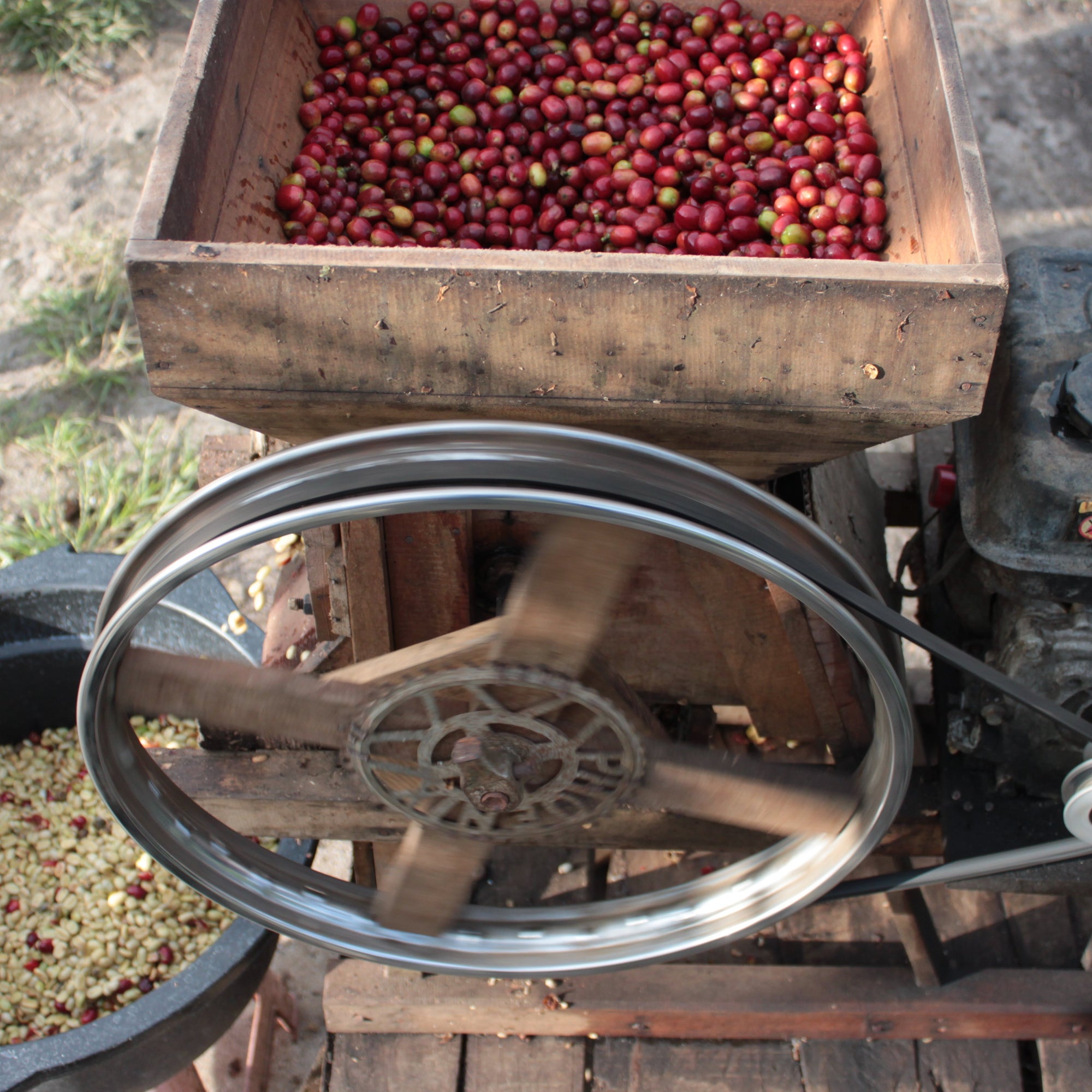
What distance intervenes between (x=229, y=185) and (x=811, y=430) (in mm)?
995

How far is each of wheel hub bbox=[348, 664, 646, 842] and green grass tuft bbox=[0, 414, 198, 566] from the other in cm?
213

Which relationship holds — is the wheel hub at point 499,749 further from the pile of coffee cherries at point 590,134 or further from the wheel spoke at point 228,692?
the pile of coffee cherries at point 590,134

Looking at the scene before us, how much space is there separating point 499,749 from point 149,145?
4.36 m

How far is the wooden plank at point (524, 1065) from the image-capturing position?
210 cm

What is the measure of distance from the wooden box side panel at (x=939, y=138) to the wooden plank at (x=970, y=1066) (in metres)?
1.57

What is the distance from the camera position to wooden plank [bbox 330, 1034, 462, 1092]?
2.10 m

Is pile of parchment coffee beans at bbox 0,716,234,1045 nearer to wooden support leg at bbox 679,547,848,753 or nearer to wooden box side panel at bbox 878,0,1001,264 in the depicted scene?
wooden support leg at bbox 679,547,848,753

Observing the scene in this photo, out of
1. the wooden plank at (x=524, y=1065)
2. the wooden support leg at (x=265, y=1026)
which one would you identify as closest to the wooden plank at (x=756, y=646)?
the wooden plank at (x=524, y=1065)

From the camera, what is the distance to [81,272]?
437cm

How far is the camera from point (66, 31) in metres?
5.31

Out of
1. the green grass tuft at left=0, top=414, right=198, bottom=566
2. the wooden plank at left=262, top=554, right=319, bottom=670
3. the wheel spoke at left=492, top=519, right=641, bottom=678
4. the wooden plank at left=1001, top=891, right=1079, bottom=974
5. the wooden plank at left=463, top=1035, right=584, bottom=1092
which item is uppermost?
the wheel spoke at left=492, top=519, right=641, bottom=678

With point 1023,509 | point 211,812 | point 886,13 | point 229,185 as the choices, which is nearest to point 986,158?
point 886,13

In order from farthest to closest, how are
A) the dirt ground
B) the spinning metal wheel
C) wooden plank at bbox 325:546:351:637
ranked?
the dirt ground, wooden plank at bbox 325:546:351:637, the spinning metal wheel

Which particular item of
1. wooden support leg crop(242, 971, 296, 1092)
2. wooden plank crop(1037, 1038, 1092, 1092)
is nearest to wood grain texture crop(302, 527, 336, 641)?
wooden support leg crop(242, 971, 296, 1092)
